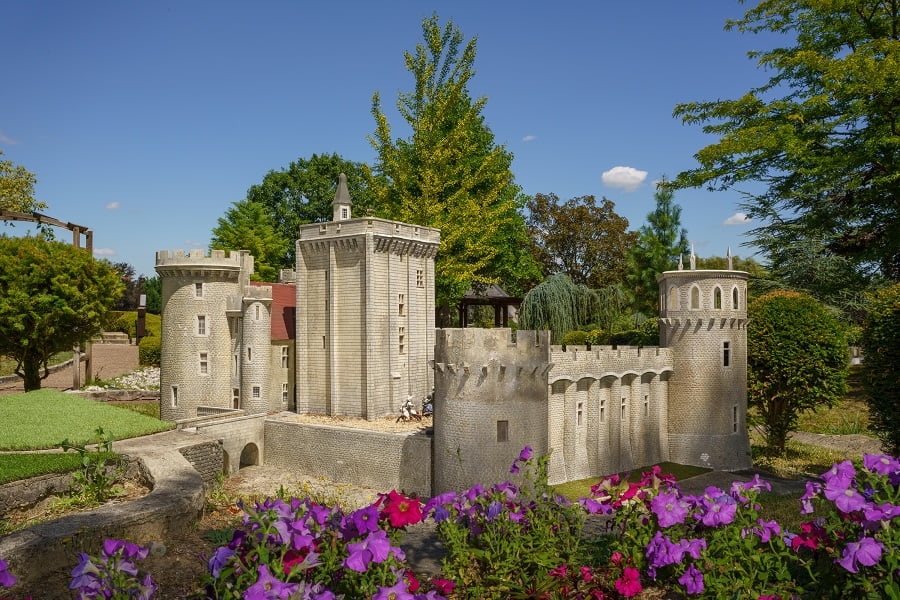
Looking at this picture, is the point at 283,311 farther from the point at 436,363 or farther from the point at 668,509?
the point at 668,509

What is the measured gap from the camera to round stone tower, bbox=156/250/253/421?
3075 centimetres

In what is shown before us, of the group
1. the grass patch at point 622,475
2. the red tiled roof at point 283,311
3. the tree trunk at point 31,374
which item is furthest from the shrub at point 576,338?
the tree trunk at point 31,374

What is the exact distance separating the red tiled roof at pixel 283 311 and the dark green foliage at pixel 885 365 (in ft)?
80.5

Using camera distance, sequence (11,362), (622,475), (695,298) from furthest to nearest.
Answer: (11,362), (695,298), (622,475)

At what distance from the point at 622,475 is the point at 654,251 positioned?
2788cm

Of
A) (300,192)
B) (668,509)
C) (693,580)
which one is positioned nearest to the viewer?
(693,580)

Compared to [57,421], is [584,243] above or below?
above

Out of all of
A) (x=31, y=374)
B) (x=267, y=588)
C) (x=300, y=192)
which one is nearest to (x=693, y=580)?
(x=267, y=588)

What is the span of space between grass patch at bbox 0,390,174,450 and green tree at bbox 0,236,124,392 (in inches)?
244

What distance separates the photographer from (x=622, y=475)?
25203 millimetres

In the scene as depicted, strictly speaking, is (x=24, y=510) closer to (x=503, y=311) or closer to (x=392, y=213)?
(x=392, y=213)

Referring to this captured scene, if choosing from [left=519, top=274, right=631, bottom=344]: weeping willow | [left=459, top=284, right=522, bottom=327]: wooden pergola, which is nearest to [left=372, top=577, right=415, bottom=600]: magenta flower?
[left=519, top=274, right=631, bottom=344]: weeping willow

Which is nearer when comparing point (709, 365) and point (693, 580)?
point (693, 580)

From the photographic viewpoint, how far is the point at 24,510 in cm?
1529
